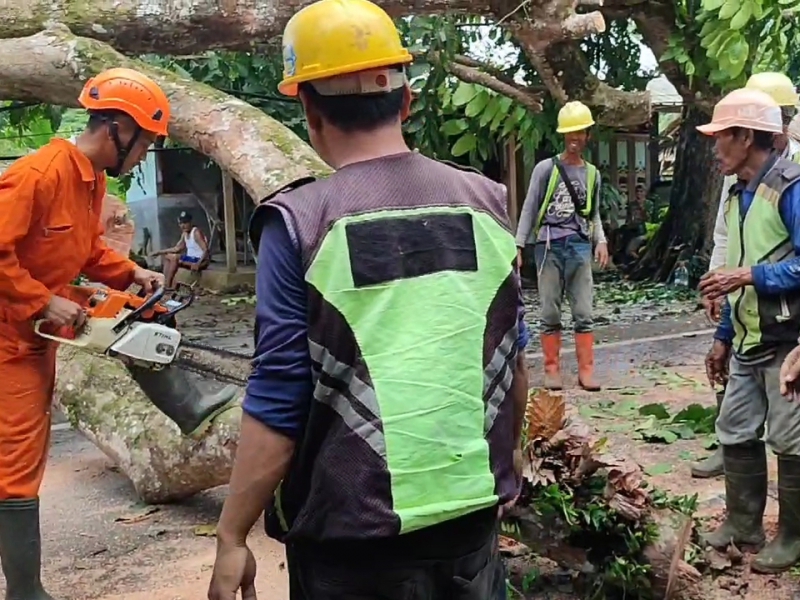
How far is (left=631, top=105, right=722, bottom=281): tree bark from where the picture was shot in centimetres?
1372

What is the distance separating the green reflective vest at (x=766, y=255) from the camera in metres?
3.93

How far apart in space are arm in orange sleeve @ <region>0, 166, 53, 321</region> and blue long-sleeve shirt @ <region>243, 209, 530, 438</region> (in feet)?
6.26

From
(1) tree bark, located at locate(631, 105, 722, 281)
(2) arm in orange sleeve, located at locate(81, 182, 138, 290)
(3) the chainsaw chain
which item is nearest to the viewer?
(2) arm in orange sleeve, located at locate(81, 182, 138, 290)

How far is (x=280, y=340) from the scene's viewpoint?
6.34 ft

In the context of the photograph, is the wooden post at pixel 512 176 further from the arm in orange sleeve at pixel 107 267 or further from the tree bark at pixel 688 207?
the arm in orange sleeve at pixel 107 267

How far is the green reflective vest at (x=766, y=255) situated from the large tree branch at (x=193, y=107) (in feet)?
6.69

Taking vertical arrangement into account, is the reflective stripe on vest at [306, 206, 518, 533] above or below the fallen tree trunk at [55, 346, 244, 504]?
above

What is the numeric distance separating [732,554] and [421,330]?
279cm

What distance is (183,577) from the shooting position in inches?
170

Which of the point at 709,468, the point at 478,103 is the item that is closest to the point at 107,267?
the point at 709,468

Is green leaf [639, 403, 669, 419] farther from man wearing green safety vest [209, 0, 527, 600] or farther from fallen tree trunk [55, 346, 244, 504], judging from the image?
man wearing green safety vest [209, 0, 527, 600]

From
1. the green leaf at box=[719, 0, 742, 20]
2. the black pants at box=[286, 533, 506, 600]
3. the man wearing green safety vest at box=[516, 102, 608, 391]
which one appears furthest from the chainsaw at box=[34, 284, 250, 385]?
the green leaf at box=[719, 0, 742, 20]

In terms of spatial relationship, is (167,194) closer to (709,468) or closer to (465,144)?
(465,144)

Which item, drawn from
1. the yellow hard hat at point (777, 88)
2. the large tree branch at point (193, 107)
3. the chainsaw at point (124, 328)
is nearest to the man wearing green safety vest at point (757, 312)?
the yellow hard hat at point (777, 88)
